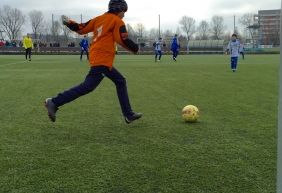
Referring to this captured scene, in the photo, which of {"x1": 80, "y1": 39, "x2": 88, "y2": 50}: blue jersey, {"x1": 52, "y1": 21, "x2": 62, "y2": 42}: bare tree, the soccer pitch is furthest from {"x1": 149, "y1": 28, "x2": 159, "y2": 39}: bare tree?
the soccer pitch

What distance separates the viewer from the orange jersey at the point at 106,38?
6.19 m

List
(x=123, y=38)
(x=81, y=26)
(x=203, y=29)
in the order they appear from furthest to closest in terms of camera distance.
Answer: (x=203, y=29), (x=81, y=26), (x=123, y=38)

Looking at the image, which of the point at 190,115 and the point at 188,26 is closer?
the point at 190,115

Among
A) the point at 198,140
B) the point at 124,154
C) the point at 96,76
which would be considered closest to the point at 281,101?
the point at 124,154

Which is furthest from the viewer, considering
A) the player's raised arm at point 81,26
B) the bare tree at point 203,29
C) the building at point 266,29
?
the bare tree at point 203,29

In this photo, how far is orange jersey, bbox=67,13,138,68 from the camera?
619 centimetres

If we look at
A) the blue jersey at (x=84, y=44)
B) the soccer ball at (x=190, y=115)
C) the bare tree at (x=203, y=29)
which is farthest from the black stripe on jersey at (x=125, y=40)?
the bare tree at (x=203, y=29)

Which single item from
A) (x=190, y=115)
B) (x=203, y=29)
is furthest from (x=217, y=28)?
(x=190, y=115)

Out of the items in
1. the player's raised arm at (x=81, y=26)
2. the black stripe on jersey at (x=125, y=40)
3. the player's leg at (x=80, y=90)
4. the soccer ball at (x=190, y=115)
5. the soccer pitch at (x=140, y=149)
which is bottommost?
the soccer pitch at (x=140, y=149)

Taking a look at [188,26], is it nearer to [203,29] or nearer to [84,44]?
[203,29]

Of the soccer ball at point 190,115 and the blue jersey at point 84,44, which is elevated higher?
the blue jersey at point 84,44

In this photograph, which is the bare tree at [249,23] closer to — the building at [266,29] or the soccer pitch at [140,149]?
the building at [266,29]

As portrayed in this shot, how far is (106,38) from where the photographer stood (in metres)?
6.27

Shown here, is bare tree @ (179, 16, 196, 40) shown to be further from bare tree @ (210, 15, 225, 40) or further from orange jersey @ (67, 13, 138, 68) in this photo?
orange jersey @ (67, 13, 138, 68)
